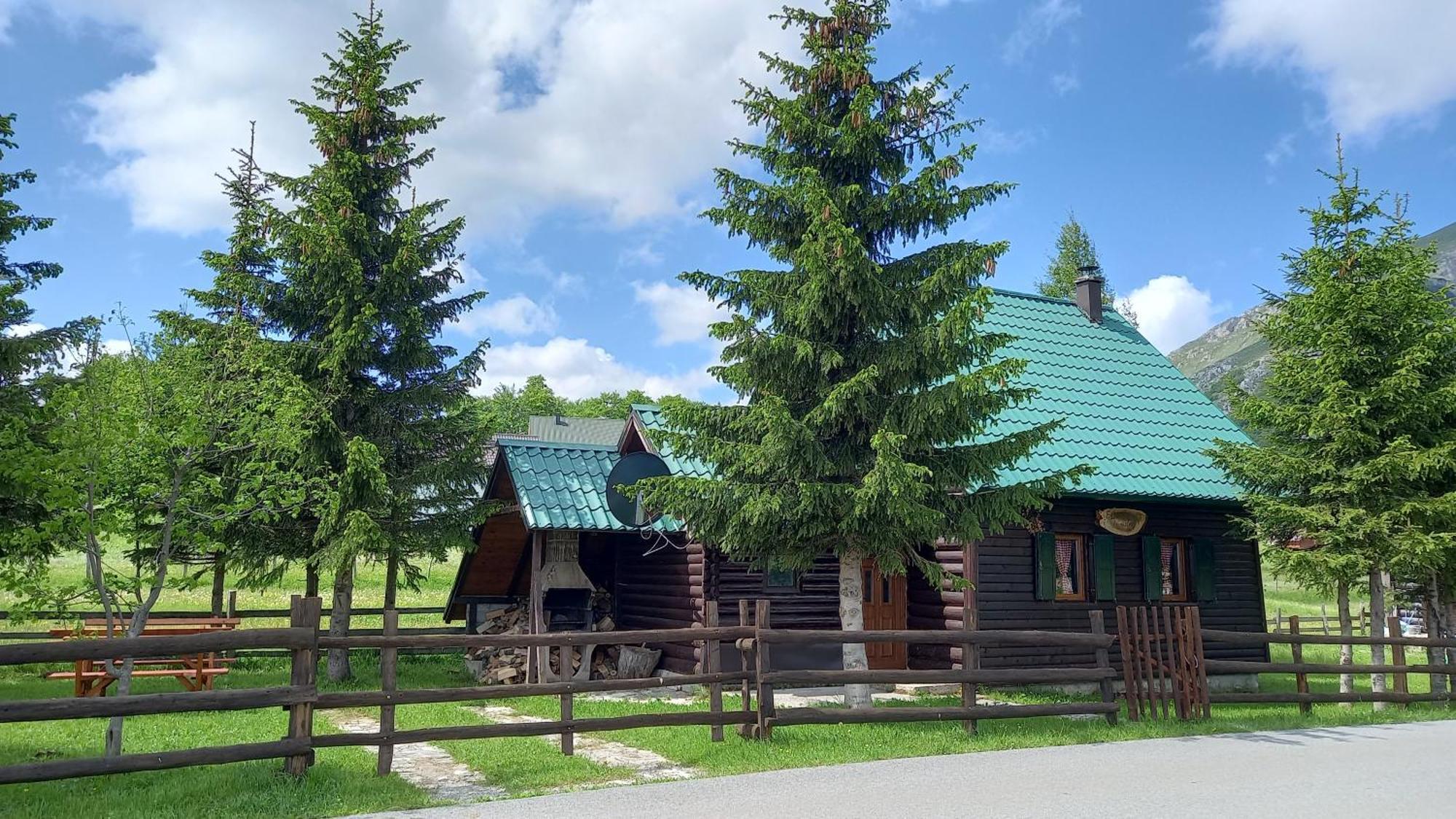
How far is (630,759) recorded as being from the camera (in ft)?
32.8

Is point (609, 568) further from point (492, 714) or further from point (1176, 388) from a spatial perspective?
point (1176, 388)

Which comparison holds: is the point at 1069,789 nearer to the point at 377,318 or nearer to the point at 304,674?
the point at 304,674

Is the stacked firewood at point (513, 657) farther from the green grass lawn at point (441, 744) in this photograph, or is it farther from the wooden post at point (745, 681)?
the wooden post at point (745, 681)

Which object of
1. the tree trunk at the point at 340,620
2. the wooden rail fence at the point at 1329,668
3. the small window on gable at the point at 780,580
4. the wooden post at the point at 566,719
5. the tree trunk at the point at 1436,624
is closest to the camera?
the wooden post at the point at 566,719

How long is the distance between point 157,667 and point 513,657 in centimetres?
563

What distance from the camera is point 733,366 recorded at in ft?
40.5

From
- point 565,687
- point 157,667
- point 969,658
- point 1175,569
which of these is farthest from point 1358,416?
point 157,667

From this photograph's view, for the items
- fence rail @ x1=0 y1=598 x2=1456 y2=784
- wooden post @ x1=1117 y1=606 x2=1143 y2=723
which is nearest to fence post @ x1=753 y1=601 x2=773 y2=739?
fence rail @ x1=0 y1=598 x2=1456 y2=784

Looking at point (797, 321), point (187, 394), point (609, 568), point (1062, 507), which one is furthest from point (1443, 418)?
point (187, 394)

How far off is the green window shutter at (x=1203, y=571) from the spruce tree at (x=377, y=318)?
42.8 feet

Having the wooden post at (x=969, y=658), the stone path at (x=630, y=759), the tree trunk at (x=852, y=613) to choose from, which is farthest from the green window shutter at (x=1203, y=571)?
the stone path at (x=630, y=759)

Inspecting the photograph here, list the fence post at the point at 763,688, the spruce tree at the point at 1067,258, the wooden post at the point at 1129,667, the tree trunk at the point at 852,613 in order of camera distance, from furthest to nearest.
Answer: the spruce tree at the point at 1067,258 < the wooden post at the point at 1129,667 < the tree trunk at the point at 852,613 < the fence post at the point at 763,688

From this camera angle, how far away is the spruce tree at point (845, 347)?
38.0 feet

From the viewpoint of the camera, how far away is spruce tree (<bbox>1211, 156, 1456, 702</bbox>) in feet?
47.5
